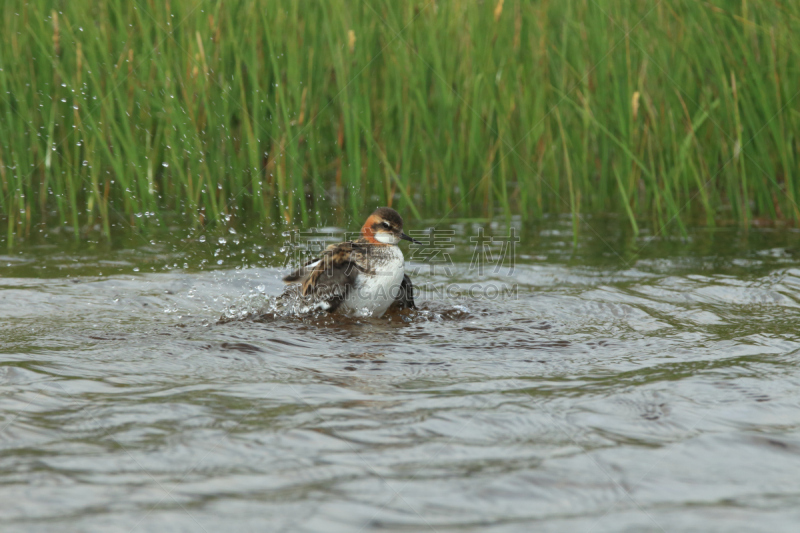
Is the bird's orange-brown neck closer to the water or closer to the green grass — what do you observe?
the water

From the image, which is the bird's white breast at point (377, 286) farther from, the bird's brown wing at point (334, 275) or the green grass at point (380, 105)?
the green grass at point (380, 105)

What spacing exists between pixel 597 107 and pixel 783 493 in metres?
6.55

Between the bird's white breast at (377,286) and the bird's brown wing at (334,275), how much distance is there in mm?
72

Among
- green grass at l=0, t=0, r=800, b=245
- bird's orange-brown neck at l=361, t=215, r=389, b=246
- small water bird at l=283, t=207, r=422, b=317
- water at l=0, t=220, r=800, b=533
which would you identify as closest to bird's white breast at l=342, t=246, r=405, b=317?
small water bird at l=283, t=207, r=422, b=317

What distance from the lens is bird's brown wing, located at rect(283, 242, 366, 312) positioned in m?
6.54


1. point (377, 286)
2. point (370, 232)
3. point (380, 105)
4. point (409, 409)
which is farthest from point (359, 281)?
point (380, 105)

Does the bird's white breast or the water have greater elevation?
the bird's white breast

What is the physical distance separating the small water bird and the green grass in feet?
6.20

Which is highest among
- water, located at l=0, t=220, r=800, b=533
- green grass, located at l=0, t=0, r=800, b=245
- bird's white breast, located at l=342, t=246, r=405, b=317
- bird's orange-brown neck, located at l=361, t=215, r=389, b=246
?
green grass, located at l=0, t=0, r=800, b=245

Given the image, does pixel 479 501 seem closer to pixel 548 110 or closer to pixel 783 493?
pixel 783 493

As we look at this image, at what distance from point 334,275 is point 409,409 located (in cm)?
269

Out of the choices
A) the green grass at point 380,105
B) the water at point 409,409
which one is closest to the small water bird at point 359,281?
the water at point 409,409

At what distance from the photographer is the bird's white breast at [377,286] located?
653 centimetres

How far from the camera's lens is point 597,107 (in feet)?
29.8
